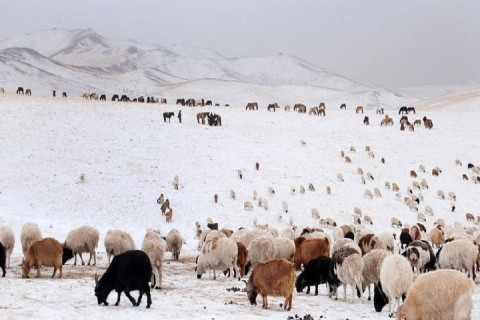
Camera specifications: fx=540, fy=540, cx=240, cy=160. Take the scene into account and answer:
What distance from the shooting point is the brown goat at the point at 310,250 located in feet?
61.9

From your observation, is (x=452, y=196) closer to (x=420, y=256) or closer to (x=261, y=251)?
(x=420, y=256)

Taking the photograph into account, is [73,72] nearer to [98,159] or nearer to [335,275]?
[98,159]

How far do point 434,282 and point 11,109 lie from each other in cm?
4525

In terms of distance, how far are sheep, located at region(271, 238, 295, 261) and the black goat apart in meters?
7.16

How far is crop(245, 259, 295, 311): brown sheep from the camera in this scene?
42.1 feet

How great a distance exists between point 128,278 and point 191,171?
90.6ft

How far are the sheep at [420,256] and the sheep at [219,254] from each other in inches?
211

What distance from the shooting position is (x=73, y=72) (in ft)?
545

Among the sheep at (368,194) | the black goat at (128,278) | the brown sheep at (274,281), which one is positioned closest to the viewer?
the black goat at (128,278)

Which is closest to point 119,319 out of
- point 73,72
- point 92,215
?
point 92,215

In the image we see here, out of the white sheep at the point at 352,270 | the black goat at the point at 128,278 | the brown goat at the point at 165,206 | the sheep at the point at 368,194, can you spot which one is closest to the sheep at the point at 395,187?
the sheep at the point at 368,194

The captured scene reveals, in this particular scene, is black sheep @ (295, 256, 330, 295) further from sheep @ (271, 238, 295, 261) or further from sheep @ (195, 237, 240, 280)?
sheep @ (271, 238, 295, 261)

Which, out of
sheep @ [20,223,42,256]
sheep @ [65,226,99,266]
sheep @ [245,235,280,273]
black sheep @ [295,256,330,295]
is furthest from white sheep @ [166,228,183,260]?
black sheep @ [295,256,330,295]

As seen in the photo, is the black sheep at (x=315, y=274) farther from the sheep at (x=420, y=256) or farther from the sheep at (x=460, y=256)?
the sheep at (x=460, y=256)
